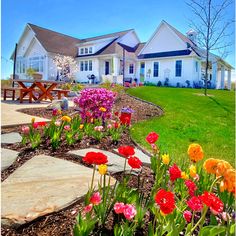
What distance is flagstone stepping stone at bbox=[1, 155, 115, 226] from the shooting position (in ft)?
4.91

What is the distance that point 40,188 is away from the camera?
182 cm

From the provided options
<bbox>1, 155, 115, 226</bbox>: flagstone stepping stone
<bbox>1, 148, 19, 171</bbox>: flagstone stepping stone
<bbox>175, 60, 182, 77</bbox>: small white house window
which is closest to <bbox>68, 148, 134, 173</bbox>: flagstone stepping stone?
<bbox>1, 155, 115, 226</bbox>: flagstone stepping stone

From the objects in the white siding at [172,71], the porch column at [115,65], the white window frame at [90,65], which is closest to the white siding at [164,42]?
the white siding at [172,71]

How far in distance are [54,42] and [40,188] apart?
1027 inches

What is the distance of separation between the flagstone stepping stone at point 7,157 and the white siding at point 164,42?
66.8ft

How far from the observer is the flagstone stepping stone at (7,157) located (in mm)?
2402

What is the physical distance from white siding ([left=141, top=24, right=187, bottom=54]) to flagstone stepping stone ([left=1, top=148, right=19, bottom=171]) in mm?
20371

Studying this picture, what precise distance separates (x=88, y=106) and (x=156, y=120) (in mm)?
2211

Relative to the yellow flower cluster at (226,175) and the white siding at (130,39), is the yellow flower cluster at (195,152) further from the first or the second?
the white siding at (130,39)

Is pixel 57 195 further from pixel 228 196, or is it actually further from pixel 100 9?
pixel 100 9

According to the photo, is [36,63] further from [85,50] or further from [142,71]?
[142,71]

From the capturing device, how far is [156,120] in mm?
5965

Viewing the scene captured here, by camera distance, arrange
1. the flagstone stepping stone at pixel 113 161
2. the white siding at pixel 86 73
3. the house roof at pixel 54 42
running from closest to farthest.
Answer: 1. the flagstone stepping stone at pixel 113 161
2. the white siding at pixel 86 73
3. the house roof at pixel 54 42

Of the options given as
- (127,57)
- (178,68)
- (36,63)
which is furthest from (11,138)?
(36,63)
